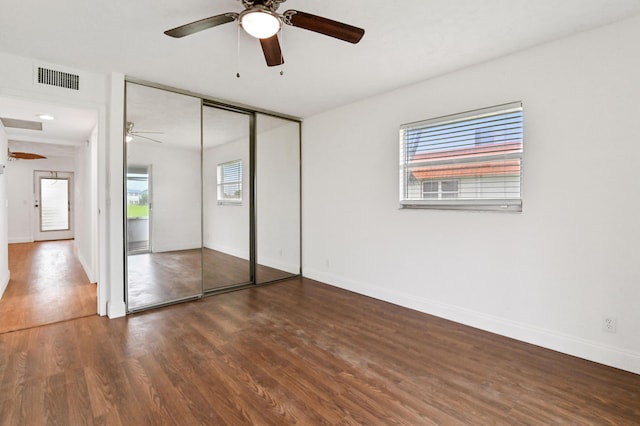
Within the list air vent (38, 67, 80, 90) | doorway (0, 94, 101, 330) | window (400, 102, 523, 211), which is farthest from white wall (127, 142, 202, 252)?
window (400, 102, 523, 211)

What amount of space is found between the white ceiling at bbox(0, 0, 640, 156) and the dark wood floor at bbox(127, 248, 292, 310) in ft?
6.88

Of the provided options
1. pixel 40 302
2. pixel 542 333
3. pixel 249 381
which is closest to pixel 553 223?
pixel 542 333

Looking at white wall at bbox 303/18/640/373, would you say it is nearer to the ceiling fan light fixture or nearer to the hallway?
the ceiling fan light fixture

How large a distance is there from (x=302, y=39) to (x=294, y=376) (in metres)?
2.65

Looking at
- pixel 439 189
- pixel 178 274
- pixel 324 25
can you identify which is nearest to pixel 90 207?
pixel 178 274

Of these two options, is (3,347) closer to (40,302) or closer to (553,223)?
(40,302)

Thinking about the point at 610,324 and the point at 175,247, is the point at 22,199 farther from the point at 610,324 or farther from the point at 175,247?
the point at 610,324

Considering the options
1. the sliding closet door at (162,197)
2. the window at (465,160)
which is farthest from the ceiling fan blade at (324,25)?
the sliding closet door at (162,197)

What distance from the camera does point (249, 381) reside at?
2174 millimetres

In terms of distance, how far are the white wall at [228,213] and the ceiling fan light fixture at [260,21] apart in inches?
111

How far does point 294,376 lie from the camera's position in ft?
7.36

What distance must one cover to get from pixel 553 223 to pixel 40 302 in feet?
18.5

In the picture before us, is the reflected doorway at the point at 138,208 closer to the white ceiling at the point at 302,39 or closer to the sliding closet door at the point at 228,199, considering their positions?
the sliding closet door at the point at 228,199

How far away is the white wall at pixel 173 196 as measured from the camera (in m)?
3.67
